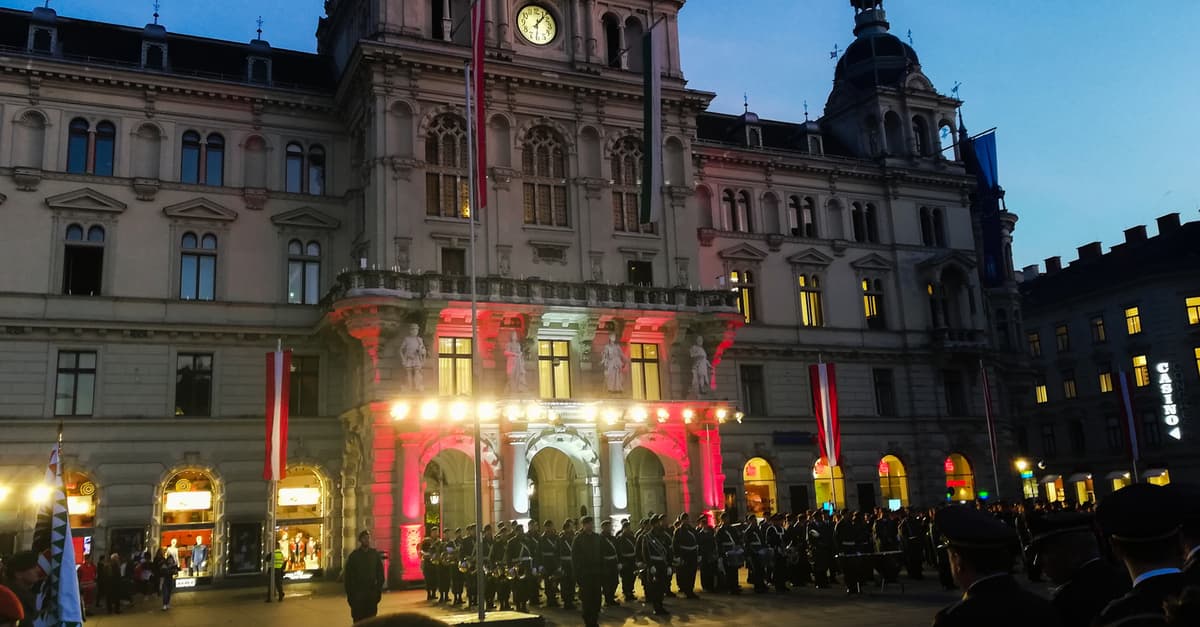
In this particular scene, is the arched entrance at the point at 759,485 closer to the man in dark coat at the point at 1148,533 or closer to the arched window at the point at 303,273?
the arched window at the point at 303,273

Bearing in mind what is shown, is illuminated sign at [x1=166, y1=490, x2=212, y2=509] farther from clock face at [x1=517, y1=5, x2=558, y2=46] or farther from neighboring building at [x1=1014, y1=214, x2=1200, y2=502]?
neighboring building at [x1=1014, y1=214, x2=1200, y2=502]

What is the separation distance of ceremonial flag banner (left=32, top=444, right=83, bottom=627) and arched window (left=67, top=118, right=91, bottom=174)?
28097 mm

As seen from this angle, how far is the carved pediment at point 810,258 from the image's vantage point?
4659 cm

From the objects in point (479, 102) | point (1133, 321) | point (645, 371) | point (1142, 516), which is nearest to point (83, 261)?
point (479, 102)

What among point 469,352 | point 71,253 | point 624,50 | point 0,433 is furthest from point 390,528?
point 624,50

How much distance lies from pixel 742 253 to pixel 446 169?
15.7m

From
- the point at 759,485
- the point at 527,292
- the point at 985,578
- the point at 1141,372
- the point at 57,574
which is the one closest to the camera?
the point at 985,578

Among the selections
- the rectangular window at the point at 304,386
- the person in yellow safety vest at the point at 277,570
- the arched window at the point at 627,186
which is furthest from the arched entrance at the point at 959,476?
the person in yellow safety vest at the point at 277,570

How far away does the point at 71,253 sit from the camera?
34812 millimetres

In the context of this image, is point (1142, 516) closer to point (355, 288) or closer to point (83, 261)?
point (355, 288)

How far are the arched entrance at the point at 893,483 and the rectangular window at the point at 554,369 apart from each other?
1778 cm

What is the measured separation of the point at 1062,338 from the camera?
6388 centimetres

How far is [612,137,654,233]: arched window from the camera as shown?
1547 inches

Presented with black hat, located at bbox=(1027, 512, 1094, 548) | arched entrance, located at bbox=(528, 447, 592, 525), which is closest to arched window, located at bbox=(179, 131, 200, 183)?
arched entrance, located at bbox=(528, 447, 592, 525)
